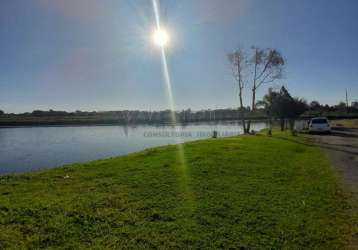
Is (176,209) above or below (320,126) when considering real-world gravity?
below

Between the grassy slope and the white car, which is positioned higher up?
the white car

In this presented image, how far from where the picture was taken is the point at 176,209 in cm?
488

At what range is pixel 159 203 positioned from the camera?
5.19 metres

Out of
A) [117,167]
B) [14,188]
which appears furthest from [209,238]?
[117,167]

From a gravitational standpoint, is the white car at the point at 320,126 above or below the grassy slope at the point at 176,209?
above

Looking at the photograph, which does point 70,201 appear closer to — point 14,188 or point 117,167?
point 14,188

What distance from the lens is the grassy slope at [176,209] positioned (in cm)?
375

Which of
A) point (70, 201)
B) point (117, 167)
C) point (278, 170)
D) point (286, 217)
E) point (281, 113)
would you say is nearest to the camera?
point (286, 217)

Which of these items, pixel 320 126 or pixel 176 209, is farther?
pixel 320 126

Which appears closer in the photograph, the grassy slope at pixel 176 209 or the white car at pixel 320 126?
the grassy slope at pixel 176 209

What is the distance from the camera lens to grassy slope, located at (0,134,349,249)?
3746mm

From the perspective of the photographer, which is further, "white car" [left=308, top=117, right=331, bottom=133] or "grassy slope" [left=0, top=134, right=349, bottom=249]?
"white car" [left=308, top=117, right=331, bottom=133]

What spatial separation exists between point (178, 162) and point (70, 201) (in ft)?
15.7

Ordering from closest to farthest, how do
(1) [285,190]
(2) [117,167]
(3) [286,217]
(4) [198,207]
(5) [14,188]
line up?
(3) [286,217]
(4) [198,207]
(1) [285,190]
(5) [14,188]
(2) [117,167]
